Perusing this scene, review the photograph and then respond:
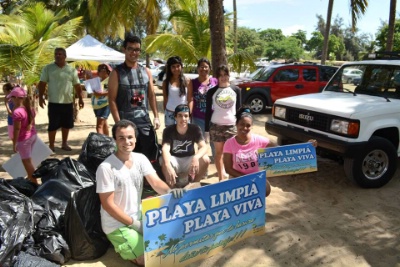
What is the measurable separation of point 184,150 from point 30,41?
5696 mm

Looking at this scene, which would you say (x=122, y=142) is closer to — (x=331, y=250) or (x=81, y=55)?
(x=331, y=250)

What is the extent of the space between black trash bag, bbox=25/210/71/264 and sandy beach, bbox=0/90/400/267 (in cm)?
13

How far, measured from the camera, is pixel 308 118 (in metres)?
4.81

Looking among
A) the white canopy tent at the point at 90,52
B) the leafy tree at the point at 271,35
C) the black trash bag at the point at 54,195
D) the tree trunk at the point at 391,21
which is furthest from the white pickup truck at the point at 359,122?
the leafy tree at the point at 271,35

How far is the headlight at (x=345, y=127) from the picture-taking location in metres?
4.26

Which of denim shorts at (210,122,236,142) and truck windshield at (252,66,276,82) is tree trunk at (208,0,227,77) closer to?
denim shorts at (210,122,236,142)

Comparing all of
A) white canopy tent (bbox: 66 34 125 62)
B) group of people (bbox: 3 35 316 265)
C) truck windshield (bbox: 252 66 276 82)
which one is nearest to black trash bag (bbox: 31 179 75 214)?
group of people (bbox: 3 35 316 265)

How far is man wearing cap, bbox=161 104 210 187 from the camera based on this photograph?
3969 millimetres

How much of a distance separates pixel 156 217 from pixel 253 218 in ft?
3.50

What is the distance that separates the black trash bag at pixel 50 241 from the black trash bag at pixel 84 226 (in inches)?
2.9

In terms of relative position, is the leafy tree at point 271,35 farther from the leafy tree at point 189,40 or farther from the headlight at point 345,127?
the headlight at point 345,127

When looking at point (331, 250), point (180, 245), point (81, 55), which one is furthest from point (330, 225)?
point (81, 55)

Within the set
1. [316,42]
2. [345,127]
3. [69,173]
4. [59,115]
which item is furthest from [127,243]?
[316,42]

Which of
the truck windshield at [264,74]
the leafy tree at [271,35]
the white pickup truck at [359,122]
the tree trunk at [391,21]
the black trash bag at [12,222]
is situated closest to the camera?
the black trash bag at [12,222]
